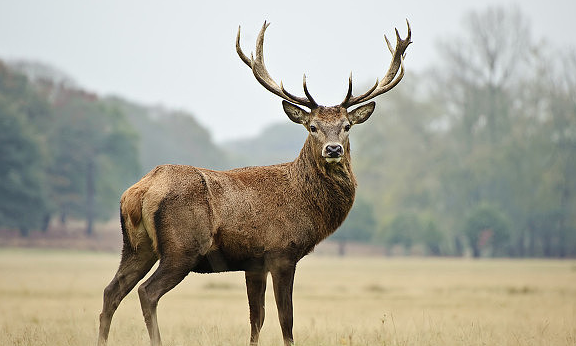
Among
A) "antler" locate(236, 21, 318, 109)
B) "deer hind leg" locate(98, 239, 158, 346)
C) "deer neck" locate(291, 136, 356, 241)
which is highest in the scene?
"antler" locate(236, 21, 318, 109)

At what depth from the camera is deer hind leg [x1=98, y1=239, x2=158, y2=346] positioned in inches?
340

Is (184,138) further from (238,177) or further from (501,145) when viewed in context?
(238,177)

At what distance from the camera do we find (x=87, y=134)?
62.6m

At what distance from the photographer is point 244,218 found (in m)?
8.80

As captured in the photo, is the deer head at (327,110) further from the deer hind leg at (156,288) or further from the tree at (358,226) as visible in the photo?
the tree at (358,226)

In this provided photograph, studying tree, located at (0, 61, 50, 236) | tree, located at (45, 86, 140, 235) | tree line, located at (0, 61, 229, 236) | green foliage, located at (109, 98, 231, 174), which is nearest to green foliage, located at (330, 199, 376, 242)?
tree line, located at (0, 61, 229, 236)

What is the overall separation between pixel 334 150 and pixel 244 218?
1.25m

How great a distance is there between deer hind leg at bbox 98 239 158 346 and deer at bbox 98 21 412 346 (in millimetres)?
11

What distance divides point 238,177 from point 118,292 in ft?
6.03

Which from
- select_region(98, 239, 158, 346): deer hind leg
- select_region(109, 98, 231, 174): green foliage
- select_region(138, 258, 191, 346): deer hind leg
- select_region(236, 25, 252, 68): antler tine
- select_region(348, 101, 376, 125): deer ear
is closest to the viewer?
select_region(138, 258, 191, 346): deer hind leg

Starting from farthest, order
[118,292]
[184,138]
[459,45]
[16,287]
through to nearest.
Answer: [184,138] → [459,45] → [16,287] → [118,292]

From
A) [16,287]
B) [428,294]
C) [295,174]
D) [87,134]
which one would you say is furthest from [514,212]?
[295,174]

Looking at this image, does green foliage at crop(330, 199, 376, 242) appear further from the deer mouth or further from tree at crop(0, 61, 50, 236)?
the deer mouth

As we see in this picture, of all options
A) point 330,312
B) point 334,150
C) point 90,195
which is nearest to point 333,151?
point 334,150
